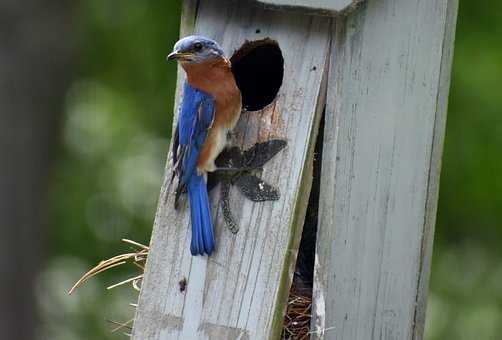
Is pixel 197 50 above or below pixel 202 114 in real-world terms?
above

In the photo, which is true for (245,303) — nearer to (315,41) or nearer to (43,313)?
(315,41)

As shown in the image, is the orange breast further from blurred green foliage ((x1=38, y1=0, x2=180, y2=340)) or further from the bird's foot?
blurred green foliage ((x1=38, y1=0, x2=180, y2=340))

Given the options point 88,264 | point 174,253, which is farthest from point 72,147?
point 174,253

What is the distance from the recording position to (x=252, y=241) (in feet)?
13.5

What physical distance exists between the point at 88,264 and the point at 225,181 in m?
5.88

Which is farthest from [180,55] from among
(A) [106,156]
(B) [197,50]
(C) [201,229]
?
(A) [106,156]

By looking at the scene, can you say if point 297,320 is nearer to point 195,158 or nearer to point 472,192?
point 195,158

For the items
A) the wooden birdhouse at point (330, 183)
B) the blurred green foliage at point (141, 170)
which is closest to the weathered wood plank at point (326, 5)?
the wooden birdhouse at point (330, 183)

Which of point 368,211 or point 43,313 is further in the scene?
point 43,313

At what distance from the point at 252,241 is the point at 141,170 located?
565 cm

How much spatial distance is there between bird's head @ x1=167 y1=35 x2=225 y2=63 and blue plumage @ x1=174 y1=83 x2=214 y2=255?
0.13 metres

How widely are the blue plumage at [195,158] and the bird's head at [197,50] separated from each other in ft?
0.44

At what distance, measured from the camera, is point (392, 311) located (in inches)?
173

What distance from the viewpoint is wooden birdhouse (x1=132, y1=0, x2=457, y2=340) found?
4113mm
